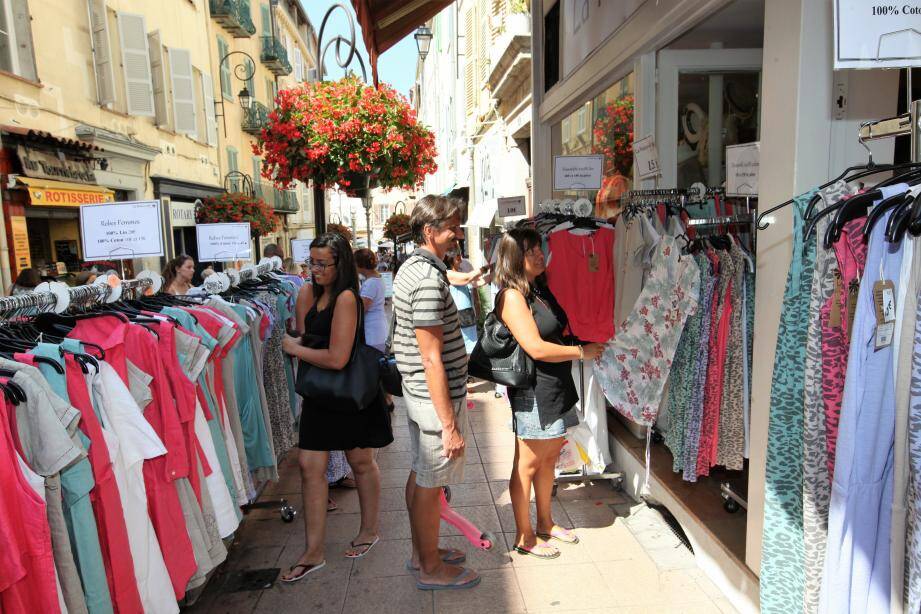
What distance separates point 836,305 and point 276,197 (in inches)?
968

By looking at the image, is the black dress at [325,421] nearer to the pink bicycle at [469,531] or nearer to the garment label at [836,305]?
the pink bicycle at [469,531]

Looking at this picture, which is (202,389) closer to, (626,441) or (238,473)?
(238,473)

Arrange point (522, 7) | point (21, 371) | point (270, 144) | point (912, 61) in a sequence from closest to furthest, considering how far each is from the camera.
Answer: point (912, 61), point (21, 371), point (270, 144), point (522, 7)

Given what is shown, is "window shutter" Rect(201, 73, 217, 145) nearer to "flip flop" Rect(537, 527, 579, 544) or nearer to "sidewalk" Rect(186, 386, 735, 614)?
"sidewalk" Rect(186, 386, 735, 614)

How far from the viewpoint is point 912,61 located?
1.63 meters

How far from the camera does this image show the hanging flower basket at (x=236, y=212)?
11180 mm

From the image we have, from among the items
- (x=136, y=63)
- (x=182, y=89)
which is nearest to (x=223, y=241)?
(x=136, y=63)

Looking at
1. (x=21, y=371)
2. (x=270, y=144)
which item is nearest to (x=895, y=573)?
(x=21, y=371)

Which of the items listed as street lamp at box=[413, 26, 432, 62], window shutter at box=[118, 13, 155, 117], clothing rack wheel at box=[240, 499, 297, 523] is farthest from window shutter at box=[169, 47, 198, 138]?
clothing rack wheel at box=[240, 499, 297, 523]

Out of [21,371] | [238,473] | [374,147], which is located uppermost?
[374,147]

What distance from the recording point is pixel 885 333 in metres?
1.43

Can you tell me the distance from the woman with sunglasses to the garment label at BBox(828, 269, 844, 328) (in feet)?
6.85

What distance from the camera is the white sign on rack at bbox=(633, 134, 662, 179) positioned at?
3.88 m

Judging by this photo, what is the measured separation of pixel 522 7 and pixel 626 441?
293 inches
